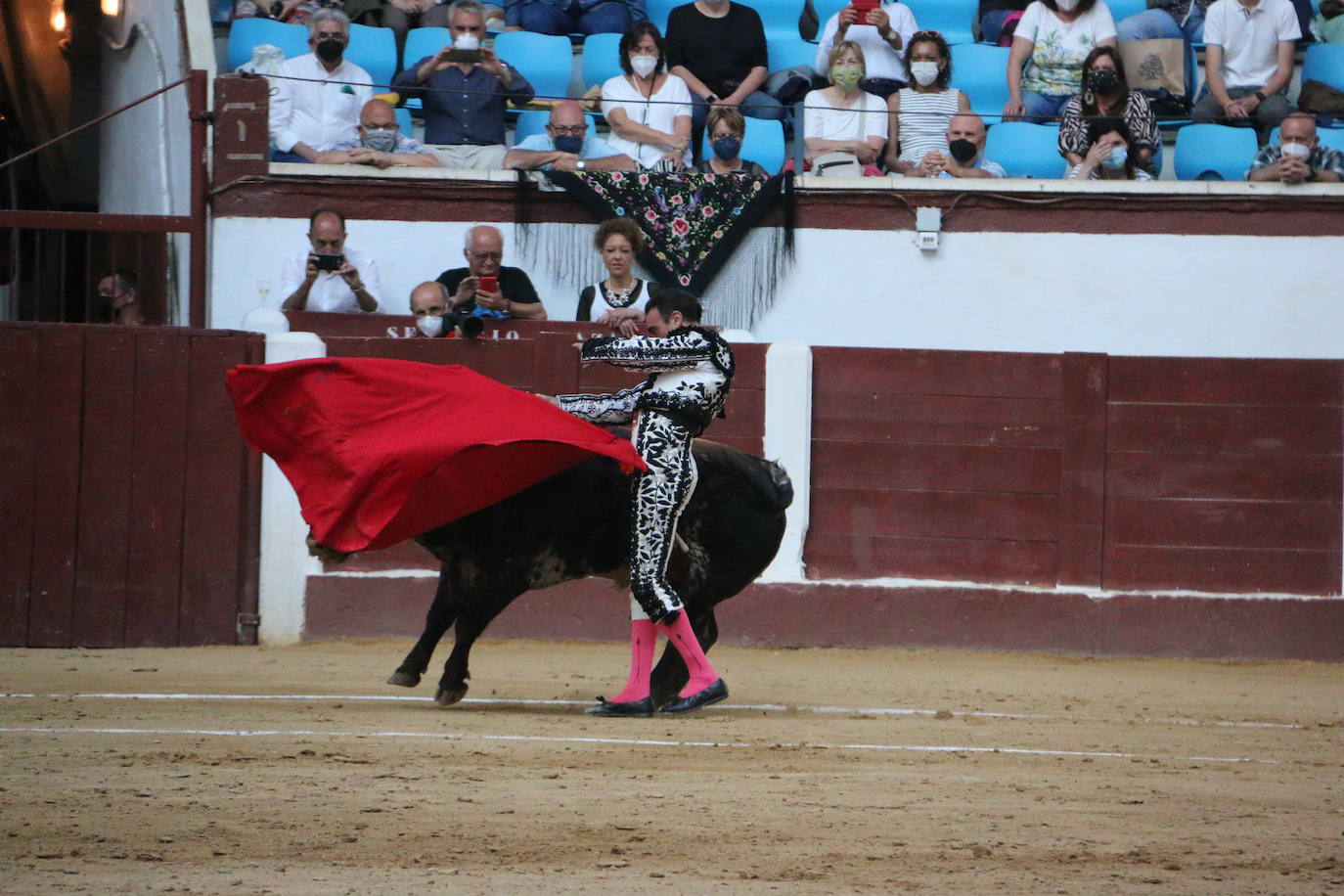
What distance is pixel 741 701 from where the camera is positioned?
249 inches

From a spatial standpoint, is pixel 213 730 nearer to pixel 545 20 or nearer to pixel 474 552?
pixel 474 552

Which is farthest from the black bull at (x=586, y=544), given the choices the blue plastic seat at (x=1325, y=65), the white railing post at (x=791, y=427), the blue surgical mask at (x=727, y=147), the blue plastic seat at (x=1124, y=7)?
the blue plastic seat at (x=1124, y=7)

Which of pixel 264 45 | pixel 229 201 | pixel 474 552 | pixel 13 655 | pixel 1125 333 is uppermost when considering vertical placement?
pixel 264 45

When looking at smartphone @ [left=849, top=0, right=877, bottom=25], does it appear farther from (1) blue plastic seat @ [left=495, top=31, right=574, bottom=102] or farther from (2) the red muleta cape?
(2) the red muleta cape

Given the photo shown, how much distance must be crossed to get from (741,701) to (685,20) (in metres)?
4.90

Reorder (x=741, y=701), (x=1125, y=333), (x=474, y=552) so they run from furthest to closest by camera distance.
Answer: (x=1125, y=333) < (x=741, y=701) < (x=474, y=552)

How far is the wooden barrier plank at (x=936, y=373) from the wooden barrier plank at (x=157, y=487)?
3.15m

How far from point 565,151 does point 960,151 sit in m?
2.15

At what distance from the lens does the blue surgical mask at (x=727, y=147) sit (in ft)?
29.7

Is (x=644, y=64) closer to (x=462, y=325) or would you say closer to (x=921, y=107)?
(x=921, y=107)

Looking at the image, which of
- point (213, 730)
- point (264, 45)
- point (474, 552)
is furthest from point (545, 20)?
point (213, 730)

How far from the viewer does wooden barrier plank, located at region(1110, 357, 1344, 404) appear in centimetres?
859

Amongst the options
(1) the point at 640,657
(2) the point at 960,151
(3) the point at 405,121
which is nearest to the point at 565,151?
(3) the point at 405,121

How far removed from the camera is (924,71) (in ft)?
31.6
